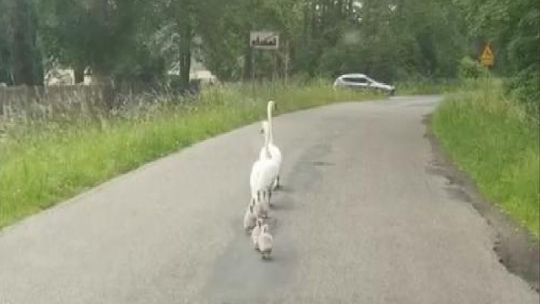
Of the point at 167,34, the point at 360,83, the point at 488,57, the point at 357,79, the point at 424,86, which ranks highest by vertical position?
the point at 167,34

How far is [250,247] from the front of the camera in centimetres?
911

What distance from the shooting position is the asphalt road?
7434 millimetres

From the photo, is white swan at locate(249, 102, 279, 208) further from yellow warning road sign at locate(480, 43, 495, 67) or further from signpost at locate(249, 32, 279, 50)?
yellow warning road sign at locate(480, 43, 495, 67)

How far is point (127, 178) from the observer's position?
1422cm

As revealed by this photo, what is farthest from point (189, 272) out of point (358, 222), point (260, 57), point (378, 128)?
point (260, 57)

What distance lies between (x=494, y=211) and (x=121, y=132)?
9.69 meters

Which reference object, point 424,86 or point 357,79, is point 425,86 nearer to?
point 424,86

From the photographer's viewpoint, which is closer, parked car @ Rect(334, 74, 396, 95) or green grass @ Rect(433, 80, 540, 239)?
green grass @ Rect(433, 80, 540, 239)

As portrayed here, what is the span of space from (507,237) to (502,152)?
471cm

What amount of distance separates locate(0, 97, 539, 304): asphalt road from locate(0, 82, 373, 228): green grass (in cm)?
47

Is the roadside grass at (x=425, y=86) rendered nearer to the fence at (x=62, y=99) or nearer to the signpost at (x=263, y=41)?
the signpost at (x=263, y=41)

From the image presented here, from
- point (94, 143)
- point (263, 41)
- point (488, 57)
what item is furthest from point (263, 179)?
point (488, 57)

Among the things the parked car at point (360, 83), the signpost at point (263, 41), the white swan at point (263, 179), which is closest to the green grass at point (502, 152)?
the white swan at point (263, 179)

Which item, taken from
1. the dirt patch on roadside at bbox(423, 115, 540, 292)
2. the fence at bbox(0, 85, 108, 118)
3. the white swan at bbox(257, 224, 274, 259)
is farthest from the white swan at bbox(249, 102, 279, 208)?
the fence at bbox(0, 85, 108, 118)
